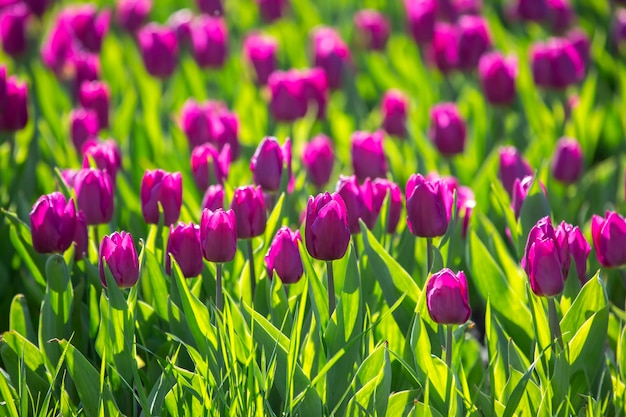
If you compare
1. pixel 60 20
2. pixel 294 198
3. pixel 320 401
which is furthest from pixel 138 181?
pixel 320 401

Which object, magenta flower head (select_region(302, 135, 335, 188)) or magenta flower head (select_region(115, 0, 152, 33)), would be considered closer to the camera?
magenta flower head (select_region(302, 135, 335, 188))

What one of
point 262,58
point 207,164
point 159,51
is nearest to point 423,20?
point 262,58

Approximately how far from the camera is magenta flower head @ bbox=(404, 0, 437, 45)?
13.8ft

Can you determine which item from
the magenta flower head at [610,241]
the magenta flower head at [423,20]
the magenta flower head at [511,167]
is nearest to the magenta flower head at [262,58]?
the magenta flower head at [423,20]

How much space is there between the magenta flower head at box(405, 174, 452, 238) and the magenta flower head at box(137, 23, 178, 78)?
191cm

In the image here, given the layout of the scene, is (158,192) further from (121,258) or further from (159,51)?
(159,51)

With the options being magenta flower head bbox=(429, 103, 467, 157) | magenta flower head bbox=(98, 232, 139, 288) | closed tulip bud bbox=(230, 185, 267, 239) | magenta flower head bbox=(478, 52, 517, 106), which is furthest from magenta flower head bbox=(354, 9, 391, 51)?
magenta flower head bbox=(98, 232, 139, 288)

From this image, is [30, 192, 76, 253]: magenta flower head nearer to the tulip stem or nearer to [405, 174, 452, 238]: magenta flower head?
the tulip stem

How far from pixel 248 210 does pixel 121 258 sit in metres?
0.32

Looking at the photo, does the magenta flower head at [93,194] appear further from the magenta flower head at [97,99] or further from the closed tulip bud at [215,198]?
the magenta flower head at [97,99]

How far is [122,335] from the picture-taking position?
6.72 feet

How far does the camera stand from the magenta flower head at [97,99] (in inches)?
128

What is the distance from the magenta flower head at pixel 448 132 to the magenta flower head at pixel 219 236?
4.18 ft

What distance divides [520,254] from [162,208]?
0.89 m
